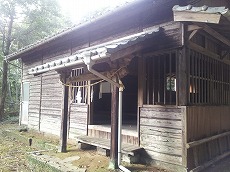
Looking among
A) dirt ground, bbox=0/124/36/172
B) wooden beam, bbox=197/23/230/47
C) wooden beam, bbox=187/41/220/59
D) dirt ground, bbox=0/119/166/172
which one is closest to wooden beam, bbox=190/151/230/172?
dirt ground, bbox=0/119/166/172

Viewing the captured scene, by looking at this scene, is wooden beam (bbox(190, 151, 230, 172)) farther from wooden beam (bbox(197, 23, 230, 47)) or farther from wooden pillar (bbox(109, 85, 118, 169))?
wooden beam (bbox(197, 23, 230, 47))

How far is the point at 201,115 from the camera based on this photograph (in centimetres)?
550

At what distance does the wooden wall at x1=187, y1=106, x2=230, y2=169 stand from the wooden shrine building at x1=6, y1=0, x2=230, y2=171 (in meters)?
0.02

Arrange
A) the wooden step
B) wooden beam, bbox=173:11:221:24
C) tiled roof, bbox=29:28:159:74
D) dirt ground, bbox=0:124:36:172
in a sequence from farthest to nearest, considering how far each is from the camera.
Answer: dirt ground, bbox=0:124:36:172 → the wooden step → tiled roof, bbox=29:28:159:74 → wooden beam, bbox=173:11:221:24

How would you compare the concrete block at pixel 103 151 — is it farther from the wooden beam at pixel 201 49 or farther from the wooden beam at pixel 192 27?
the wooden beam at pixel 192 27

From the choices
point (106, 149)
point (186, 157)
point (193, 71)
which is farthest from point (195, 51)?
point (106, 149)

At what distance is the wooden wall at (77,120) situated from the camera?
25.8 feet

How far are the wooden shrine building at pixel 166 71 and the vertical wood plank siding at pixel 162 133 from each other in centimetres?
2

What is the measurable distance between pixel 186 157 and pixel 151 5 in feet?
11.7

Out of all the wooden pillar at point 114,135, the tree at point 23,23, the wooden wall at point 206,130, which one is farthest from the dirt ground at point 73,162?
the tree at point 23,23

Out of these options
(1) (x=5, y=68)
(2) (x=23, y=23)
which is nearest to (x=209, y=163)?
(1) (x=5, y=68)

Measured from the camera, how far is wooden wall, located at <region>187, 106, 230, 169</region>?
505 centimetres

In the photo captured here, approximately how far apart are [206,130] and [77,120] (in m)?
4.52

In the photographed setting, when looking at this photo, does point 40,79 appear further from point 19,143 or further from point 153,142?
point 153,142
